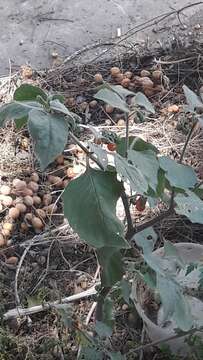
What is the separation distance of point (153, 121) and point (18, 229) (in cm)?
63

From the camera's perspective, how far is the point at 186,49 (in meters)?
2.57

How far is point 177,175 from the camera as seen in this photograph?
3.85 ft

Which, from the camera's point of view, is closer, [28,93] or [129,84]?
[28,93]

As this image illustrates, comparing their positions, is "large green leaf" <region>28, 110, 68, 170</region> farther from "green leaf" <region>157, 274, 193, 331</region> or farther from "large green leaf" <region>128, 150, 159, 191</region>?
"green leaf" <region>157, 274, 193, 331</region>

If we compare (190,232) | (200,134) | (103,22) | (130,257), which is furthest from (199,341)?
(103,22)

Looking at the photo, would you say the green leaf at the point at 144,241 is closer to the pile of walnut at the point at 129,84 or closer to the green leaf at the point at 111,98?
the green leaf at the point at 111,98

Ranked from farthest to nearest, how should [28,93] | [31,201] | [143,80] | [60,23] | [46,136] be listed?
[60,23]
[143,80]
[31,201]
[28,93]
[46,136]

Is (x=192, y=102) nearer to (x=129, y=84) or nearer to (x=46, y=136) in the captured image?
(x=46, y=136)

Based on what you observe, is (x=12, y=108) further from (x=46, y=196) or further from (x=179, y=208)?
(x=46, y=196)

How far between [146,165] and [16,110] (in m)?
0.23

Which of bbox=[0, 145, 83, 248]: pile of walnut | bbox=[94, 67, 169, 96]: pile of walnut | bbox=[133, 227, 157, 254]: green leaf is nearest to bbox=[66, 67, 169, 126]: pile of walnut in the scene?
bbox=[94, 67, 169, 96]: pile of walnut

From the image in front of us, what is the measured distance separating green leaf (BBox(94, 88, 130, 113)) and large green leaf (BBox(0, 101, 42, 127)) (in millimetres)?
116

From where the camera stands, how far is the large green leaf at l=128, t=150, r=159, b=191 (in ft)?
3.59

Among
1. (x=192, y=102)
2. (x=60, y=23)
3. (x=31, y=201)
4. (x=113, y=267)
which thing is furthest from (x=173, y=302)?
(x=60, y=23)
